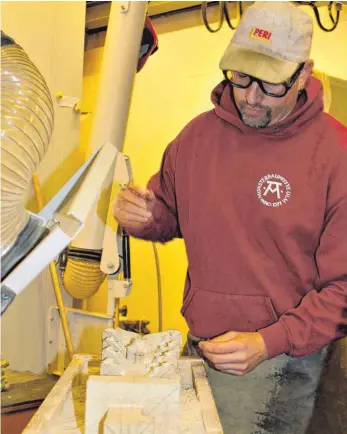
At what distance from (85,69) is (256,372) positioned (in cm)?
274

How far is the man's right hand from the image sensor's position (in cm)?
127

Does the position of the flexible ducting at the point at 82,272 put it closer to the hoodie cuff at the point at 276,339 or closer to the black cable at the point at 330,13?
the hoodie cuff at the point at 276,339

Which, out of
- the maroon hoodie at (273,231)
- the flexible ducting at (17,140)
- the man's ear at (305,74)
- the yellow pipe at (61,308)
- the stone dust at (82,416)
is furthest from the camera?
the yellow pipe at (61,308)

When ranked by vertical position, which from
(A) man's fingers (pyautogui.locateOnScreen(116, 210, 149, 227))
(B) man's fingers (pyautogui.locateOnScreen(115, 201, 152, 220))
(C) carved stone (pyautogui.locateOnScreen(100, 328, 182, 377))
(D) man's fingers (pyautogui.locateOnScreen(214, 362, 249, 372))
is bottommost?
(D) man's fingers (pyautogui.locateOnScreen(214, 362, 249, 372))

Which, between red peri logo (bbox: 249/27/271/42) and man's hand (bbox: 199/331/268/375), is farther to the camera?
red peri logo (bbox: 249/27/271/42)

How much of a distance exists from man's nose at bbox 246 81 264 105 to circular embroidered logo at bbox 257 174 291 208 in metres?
0.20

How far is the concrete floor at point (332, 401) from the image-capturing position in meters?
1.39

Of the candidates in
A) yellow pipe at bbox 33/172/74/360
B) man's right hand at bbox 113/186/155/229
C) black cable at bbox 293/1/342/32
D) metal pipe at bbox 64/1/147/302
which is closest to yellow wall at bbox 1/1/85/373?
yellow pipe at bbox 33/172/74/360

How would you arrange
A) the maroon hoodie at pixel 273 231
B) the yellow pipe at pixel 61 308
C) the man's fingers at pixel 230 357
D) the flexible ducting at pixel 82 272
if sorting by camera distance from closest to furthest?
the man's fingers at pixel 230 357
the maroon hoodie at pixel 273 231
the flexible ducting at pixel 82 272
the yellow pipe at pixel 61 308

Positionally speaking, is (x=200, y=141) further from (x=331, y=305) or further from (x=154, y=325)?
(x=154, y=325)

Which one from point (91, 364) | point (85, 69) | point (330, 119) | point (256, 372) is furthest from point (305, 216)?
point (85, 69)

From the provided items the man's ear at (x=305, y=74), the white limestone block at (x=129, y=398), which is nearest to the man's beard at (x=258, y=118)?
the man's ear at (x=305, y=74)

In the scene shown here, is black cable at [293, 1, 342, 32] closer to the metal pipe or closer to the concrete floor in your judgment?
the metal pipe

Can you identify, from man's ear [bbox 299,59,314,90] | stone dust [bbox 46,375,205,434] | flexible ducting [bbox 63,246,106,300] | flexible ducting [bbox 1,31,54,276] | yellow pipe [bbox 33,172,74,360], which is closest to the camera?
flexible ducting [bbox 1,31,54,276]
